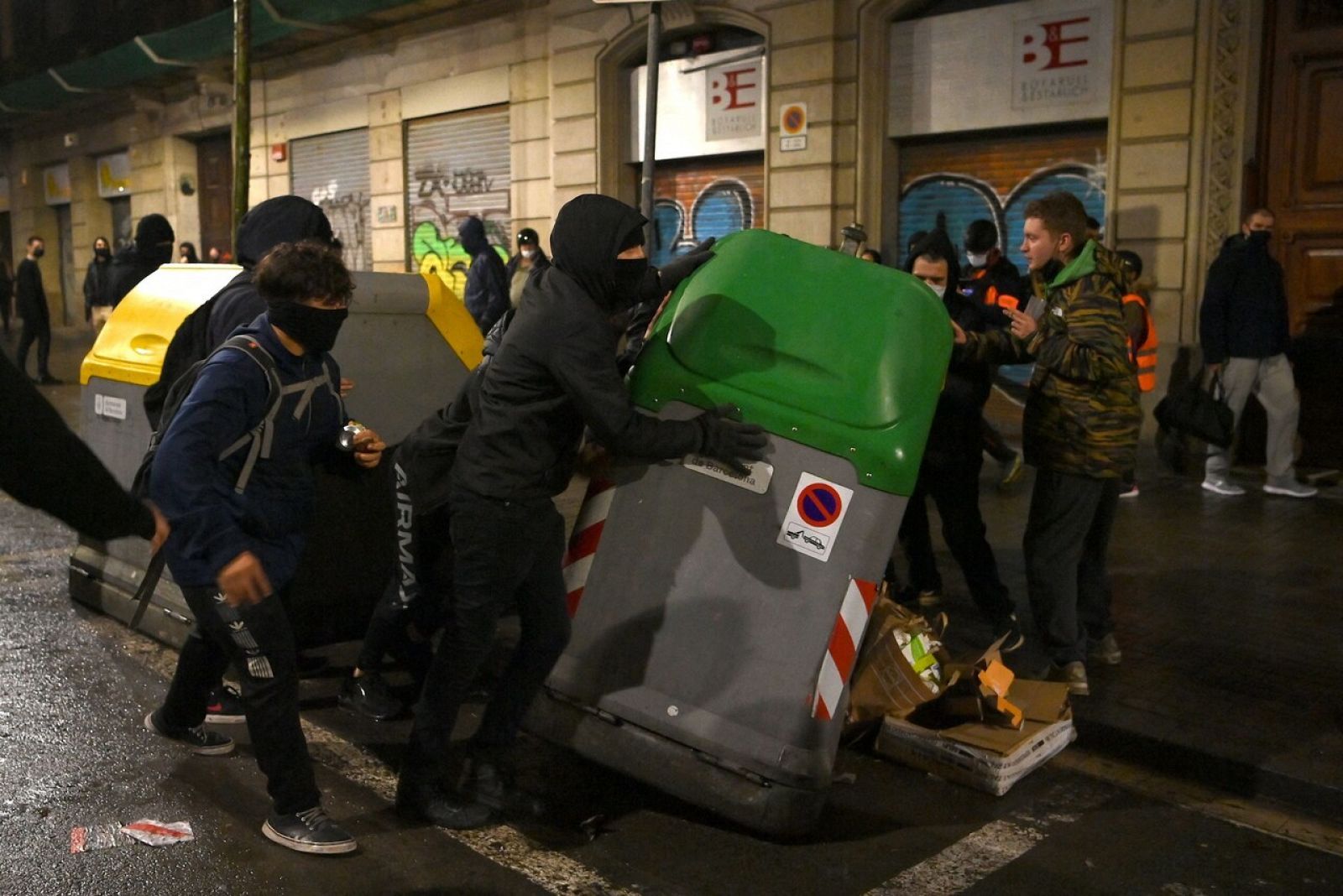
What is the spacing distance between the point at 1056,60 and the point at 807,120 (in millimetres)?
2528

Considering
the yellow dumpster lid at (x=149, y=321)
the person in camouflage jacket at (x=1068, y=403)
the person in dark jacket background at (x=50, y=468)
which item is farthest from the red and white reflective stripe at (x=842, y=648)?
the yellow dumpster lid at (x=149, y=321)

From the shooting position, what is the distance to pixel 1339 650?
5238 mm

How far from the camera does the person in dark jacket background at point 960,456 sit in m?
5.10

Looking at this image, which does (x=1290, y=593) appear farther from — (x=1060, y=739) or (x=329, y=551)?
(x=329, y=551)

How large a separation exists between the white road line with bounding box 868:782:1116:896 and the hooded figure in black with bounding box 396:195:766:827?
3.97 feet

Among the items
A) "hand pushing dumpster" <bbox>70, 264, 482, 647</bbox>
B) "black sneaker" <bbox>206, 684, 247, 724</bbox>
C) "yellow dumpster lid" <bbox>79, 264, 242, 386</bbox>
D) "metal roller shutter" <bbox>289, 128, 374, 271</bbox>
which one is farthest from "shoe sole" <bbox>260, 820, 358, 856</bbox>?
"metal roller shutter" <bbox>289, 128, 374, 271</bbox>

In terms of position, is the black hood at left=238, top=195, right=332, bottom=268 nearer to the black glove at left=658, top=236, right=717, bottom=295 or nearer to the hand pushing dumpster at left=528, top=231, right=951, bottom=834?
the black glove at left=658, top=236, right=717, bottom=295

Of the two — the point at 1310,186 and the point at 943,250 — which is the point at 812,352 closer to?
the point at 943,250

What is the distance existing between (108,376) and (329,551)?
1517 mm

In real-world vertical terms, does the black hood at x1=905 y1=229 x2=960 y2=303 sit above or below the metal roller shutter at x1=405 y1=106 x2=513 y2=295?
below

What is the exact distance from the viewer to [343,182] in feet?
63.7

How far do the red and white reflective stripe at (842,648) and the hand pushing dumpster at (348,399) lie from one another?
209cm

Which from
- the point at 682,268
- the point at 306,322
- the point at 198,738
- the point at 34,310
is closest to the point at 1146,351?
the point at 682,268

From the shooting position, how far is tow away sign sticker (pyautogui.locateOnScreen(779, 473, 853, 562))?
11.6 feet
